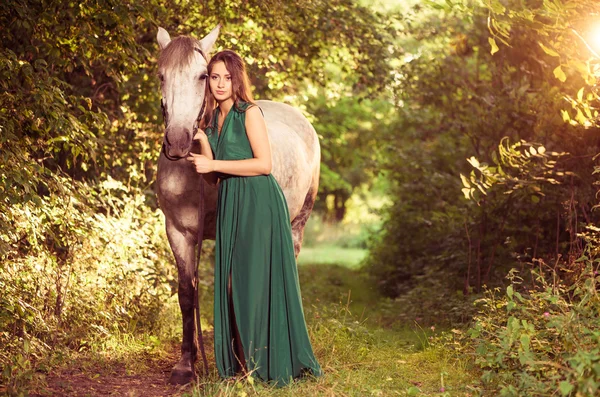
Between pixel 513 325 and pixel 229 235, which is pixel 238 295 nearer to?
pixel 229 235

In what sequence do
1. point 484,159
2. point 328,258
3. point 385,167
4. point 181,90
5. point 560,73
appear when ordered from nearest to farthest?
point 181,90, point 560,73, point 484,159, point 385,167, point 328,258

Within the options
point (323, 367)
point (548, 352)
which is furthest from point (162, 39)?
point (548, 352)

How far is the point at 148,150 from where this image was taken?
8.12 meters

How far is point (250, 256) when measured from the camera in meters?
4.62

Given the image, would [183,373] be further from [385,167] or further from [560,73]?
[385,167]

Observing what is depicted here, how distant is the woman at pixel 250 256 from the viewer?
460 cm

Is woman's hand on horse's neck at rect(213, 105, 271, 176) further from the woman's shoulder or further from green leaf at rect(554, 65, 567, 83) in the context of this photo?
green leaf at rect(554, 65, 567, 83)

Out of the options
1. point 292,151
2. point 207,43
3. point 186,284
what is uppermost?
point 207,43

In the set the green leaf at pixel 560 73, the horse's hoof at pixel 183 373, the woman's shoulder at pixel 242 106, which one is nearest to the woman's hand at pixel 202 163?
the woman's shoulder at pixel 242 106

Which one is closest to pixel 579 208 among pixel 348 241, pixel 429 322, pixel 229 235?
pixel 429 322

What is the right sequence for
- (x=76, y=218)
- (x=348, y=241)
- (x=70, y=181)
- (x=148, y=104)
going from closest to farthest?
1. (x=76, y=218)
2. (x=70, y=181)
3. (x=148, y=104)
4. (x=348, y=241)

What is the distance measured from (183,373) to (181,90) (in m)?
2.02

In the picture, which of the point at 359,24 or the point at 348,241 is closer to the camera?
the point at 359,24

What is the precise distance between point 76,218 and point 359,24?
4.43 m
